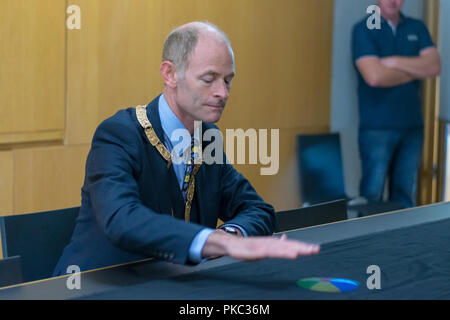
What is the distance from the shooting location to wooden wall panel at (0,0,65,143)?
122 inches

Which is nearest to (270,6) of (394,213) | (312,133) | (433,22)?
(312,133)

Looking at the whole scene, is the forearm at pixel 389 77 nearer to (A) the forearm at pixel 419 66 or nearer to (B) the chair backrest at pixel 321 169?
(A) the forearm at pixel 419 66

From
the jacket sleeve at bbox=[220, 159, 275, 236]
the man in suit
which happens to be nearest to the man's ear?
the man in suit

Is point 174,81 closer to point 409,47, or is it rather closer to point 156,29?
point 156,29

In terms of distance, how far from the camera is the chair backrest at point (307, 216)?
209cm

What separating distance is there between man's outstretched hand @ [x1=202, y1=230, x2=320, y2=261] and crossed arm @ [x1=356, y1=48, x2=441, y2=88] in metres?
3.24

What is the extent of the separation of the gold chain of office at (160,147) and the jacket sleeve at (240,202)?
0.13 meters

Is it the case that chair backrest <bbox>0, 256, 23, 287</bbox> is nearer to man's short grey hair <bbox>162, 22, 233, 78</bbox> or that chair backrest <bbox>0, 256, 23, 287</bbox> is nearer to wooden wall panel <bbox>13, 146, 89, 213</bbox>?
man's short grey hair <bbox>162, 22, 233, 78</bbox>

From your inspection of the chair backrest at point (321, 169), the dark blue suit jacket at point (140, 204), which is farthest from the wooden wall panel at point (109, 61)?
the dark blue suit jacket at point (140, 204)

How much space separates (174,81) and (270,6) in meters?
2.68

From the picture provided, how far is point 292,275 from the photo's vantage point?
1.43m

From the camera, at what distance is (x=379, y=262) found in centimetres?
155

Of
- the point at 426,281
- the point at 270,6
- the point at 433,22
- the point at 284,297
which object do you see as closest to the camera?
the point at 284,297

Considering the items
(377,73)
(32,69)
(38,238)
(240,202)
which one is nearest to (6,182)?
(32,69)
